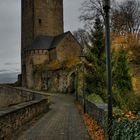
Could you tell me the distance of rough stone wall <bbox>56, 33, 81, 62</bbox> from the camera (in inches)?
2258

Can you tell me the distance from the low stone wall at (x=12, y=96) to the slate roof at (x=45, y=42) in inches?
458

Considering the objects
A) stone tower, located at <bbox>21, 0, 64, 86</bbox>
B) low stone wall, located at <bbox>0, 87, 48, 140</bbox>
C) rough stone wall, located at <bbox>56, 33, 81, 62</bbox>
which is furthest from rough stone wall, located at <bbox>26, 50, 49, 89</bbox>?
low stone wall, located at <bbox>0, 87, 48, 140</bbox>

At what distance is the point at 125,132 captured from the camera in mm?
6965

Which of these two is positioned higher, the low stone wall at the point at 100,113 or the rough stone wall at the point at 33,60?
the rough stone wall at the point at 33,60

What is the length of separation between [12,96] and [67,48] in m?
16.7

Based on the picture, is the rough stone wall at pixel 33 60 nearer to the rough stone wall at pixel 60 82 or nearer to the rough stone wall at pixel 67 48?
the rough stone wall at pixel 67 48

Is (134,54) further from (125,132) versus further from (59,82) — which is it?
(125,132)

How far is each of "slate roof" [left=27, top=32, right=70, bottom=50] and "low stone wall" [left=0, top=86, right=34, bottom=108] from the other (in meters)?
11.6

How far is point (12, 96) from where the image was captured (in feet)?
149

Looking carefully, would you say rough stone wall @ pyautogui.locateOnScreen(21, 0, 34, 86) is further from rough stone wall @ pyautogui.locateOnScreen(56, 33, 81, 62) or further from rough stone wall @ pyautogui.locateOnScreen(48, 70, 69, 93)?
rough stone wall @ pyautogui.locateOnScreen(48, 70, 69, 93)

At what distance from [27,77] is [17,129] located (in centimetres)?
4809

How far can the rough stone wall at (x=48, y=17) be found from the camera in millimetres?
63453

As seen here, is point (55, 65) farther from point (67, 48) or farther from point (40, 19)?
point (40, 19)

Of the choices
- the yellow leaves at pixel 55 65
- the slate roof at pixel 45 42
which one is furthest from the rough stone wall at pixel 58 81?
the slate roof at pixel 45 42
